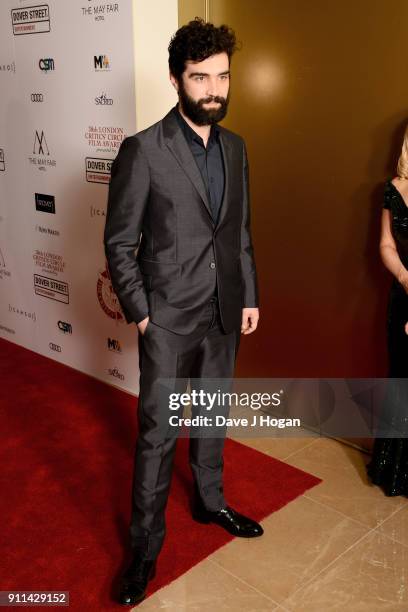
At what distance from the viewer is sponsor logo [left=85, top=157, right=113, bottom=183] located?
11.7 feet

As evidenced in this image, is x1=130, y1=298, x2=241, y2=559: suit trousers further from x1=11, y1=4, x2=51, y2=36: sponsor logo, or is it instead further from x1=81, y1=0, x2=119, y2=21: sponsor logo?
x1=11, y1=4, x2=51, y2=36: sponsor logo

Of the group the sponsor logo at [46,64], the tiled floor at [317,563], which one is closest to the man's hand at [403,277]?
the tiled floor at [317,563]

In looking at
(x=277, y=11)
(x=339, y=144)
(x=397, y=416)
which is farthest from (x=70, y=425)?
(x=277, y=11)

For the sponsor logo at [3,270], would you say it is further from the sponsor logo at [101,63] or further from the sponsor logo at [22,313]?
the sponsor logo at [101,63]

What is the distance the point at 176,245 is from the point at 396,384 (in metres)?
1.28

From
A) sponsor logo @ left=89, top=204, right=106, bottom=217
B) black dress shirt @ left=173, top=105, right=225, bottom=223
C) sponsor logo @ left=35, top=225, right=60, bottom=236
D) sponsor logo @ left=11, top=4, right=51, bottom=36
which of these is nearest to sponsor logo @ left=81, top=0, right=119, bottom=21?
sponsor logo @ left=11, top=4, right=51, bottom=36

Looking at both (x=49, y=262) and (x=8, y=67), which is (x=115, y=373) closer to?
(x=49, y=262)

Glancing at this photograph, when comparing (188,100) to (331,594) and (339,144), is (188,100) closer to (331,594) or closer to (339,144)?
(339,144)

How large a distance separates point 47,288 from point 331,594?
2.81 m

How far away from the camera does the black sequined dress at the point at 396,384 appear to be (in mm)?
2652

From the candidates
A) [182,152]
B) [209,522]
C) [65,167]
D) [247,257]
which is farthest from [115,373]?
[182,152]

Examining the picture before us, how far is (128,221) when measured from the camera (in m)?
2.08

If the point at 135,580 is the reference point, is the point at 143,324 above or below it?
above

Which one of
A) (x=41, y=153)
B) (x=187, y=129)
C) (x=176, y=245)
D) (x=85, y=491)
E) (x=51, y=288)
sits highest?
(x=187, y=129)
